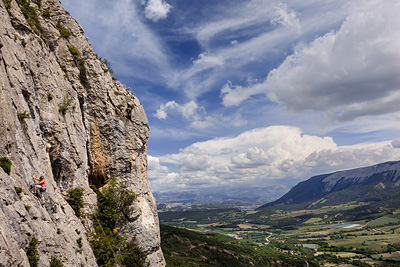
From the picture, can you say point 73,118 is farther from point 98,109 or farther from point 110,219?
point 110,219

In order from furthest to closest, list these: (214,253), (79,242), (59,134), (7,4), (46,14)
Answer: (214,253), (46,14), (59,134), (7,4), (79,242)

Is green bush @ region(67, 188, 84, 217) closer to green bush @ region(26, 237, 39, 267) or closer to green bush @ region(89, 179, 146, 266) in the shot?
green bush @ region(89, 179, 146, 266)

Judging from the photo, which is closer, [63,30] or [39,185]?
[39,185]

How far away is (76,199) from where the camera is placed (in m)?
28.5

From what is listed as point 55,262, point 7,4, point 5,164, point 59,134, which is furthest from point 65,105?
point 55,262

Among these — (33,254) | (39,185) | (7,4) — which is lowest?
(33,254)

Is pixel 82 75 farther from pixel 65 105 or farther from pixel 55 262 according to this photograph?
pixel 55 262

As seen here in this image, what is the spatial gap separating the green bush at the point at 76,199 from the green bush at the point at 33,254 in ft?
38.1

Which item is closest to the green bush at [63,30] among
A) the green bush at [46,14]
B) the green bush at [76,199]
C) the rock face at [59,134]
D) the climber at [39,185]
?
the rock face at [59,134]

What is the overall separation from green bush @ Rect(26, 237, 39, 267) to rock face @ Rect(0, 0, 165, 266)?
0.52m

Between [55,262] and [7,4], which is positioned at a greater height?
[7,4]

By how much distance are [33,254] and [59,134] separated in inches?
588

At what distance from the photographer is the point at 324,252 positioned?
19562cm

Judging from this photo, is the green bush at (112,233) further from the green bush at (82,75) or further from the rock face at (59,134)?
→ the green bush at (82,75)
